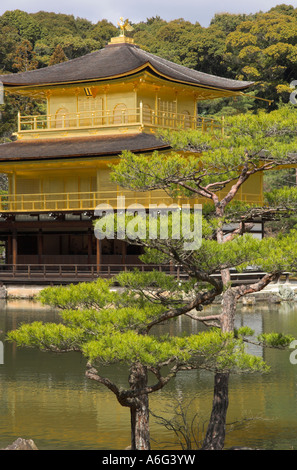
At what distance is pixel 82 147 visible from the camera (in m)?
40.0

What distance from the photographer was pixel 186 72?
1823 inches

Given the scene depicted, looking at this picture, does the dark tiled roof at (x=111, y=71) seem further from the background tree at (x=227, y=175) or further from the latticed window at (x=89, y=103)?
the background tree at (x=227, y=175)

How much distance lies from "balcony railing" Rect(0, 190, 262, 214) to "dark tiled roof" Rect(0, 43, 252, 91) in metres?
5.55

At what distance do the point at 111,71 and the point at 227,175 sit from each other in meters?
27.7

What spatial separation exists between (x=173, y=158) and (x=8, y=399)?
7.22 metres

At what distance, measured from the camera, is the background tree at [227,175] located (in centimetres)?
1301

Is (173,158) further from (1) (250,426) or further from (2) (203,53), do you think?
(2) (203,53)

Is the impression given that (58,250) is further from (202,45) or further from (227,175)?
(202,45)

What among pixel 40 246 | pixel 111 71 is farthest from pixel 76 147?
pixel 40 246

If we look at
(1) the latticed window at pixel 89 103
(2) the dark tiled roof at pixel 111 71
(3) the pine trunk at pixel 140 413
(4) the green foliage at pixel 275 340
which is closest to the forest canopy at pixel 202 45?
(2) the dark tiled roof at pixel 111 71

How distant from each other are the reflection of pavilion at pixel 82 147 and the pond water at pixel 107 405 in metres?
16.3

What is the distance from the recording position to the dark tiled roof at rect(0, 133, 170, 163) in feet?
125

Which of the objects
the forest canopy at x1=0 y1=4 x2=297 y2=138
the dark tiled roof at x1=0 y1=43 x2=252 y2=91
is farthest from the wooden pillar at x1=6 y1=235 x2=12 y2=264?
the forest canopy at x1=0 y1=4 x2=297 y2=138
